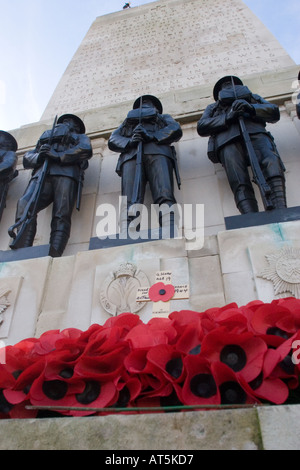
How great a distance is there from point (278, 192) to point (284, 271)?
126 centimetres

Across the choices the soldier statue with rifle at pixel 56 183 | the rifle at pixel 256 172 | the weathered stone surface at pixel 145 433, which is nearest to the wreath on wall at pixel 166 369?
the weathered stone surface at pixel 145 433

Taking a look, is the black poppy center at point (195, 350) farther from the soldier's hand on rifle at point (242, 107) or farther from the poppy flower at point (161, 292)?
the soldier's hand on rifle at point (242, 107)

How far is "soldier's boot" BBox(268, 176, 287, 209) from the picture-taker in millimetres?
3812

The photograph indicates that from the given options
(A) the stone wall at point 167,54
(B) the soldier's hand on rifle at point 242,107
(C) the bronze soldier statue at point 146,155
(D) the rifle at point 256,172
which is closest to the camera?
(D) the rifle at point 256,172

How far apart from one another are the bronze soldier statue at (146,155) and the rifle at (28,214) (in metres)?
0.89

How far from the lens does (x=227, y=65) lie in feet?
25.3

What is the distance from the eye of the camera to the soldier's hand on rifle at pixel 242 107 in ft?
14.4

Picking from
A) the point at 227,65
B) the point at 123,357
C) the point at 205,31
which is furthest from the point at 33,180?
the point at 205,31

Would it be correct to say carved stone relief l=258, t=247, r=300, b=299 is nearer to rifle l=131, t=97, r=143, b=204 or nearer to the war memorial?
the war memorial

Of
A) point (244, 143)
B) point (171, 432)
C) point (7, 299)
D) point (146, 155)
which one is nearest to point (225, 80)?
point (244, 143)

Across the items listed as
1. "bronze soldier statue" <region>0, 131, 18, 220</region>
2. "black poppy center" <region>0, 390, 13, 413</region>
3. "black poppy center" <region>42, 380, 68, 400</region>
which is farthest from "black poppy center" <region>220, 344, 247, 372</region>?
"bronze soldier statue" <region>0, 131, 18, 220</region>

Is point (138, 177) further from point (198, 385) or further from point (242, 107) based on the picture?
point (198, 385)

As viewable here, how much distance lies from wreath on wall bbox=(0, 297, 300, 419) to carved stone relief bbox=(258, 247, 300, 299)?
90 centimetres

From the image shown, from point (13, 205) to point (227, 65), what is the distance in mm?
4793
